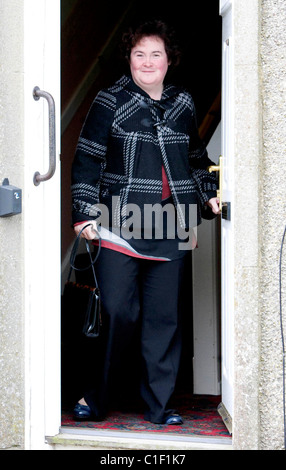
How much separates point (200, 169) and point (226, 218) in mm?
548

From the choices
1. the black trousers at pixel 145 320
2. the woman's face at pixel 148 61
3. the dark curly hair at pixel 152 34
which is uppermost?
the dark curly hair at pixel 152 34

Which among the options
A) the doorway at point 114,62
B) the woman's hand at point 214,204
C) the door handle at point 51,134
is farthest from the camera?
the doorway at point 114,62

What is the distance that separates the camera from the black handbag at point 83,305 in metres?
3.61

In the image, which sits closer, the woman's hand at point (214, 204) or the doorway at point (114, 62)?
the woman's hand at point (214, 204)

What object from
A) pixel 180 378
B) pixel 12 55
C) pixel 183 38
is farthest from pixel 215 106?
pixel 12 55

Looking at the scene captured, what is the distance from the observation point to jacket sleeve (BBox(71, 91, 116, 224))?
3.69 m

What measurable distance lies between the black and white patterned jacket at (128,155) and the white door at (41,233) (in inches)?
11.3

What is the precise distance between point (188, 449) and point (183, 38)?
4.19 m

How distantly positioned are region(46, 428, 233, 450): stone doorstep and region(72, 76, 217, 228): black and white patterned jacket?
3.22ft

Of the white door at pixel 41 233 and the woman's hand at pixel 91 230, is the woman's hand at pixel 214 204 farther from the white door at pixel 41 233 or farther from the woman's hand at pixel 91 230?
the white door at pixel 41 233

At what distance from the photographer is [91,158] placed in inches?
147

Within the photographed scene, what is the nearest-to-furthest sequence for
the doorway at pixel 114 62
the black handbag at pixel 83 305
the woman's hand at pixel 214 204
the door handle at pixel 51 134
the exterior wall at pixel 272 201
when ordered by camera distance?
the exterior wall at pixel 272 201
the door handle at pixel 51 134
the black handbag at pixel 83 305
the woman's hand at pixel 214 204
the doorway at pixel 114 62

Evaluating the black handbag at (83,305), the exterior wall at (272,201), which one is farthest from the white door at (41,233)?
the exterior wall at (272,201)

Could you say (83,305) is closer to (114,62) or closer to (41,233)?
(41,233)
